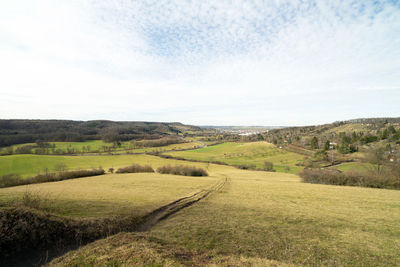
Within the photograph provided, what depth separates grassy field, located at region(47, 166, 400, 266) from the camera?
7.39 metres

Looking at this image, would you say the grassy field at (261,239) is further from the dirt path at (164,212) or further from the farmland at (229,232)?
the dirt path at (164,212)

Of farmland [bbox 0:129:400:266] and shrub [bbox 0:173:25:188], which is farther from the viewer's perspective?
shrub [bbox 0:173:25:188]

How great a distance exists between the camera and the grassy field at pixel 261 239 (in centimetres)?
739

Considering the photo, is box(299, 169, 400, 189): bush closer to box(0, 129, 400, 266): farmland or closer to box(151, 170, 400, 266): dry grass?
box(0, 129, 400, 266): farmland

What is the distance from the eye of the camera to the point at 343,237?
37.1ft

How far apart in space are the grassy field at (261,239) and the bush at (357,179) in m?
21.8

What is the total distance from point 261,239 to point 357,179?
39.2 m

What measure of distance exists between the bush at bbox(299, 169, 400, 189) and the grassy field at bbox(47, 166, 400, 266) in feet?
71.4

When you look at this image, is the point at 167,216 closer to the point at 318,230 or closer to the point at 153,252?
the point at 153,252

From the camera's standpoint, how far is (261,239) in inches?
415

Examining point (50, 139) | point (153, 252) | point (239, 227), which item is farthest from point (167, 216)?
point (50, 139)

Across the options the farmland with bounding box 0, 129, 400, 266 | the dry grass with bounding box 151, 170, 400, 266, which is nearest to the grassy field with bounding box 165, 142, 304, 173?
the farmland with bounding box 0, 129, 400, 266

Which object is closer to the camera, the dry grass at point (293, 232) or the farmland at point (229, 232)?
the farmland at point (229, 232)

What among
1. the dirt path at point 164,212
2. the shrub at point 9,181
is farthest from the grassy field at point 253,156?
the dirt path at point 164,212
